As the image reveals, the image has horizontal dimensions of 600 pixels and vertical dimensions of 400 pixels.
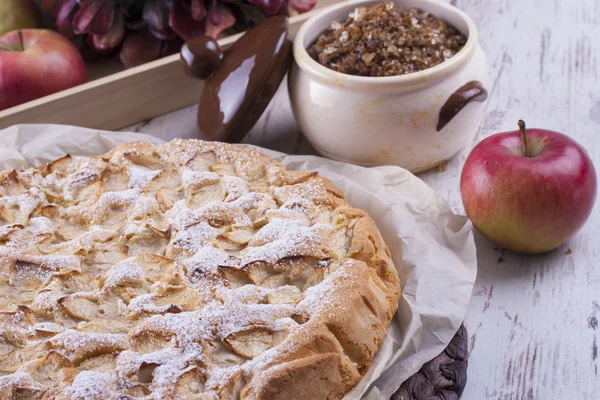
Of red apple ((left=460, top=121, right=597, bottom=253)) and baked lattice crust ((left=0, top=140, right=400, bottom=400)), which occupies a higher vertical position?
baked lattice crust ((left=0, top=140, right=400, bottom=400))

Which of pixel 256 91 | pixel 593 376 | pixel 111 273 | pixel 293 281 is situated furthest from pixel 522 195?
pixel 111 273

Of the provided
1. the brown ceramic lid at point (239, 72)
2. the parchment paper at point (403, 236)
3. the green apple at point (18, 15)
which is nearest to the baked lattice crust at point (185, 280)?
the parchment paper at point (403, 236)

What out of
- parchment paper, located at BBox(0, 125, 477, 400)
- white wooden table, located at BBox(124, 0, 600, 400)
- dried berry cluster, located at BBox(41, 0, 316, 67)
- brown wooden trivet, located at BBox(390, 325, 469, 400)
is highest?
dried berry cluster, located at BBox(41, 0, 316, 67)

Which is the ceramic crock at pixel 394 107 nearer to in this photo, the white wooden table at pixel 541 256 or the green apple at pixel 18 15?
the white wooden table at pixel 541 256

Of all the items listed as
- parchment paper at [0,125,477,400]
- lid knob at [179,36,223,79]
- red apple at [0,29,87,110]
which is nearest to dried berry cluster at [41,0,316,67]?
red apple at [0,29,87,110]

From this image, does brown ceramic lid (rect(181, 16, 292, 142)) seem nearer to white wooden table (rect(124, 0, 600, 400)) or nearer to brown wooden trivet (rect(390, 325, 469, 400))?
white wooden table (rect(124, 0, 600, 400))
